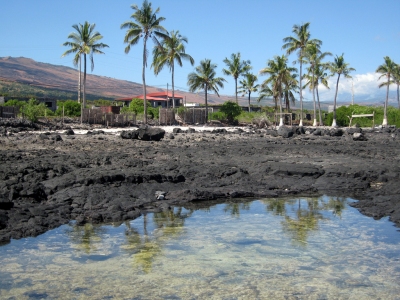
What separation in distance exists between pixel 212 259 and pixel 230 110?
48.8 meters

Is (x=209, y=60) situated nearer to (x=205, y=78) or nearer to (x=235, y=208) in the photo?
(x=205, y=78)

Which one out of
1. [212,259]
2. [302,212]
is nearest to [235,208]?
[302,212]

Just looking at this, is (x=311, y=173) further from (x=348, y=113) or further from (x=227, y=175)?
(x=348, y=113)

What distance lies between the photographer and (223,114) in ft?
186

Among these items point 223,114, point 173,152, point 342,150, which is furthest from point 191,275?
point 223,114

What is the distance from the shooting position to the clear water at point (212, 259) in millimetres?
6898

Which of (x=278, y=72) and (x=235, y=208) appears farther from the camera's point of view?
(x=278, y=72)

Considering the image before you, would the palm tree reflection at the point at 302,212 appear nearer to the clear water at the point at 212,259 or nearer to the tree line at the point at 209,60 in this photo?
the clear water at the point at 212,259

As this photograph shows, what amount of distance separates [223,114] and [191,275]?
49443 millimetres

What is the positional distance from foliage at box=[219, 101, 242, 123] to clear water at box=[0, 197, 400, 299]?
45.1 m

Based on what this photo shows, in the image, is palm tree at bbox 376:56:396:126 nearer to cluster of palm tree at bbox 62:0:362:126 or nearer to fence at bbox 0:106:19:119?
cluster of palm tree at bbox 62:0:362:126

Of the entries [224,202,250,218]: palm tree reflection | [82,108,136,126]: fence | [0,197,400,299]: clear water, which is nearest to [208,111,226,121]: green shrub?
[82,108,136,126]: fence

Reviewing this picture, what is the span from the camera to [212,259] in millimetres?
8383

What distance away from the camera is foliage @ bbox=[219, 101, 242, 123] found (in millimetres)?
56562
